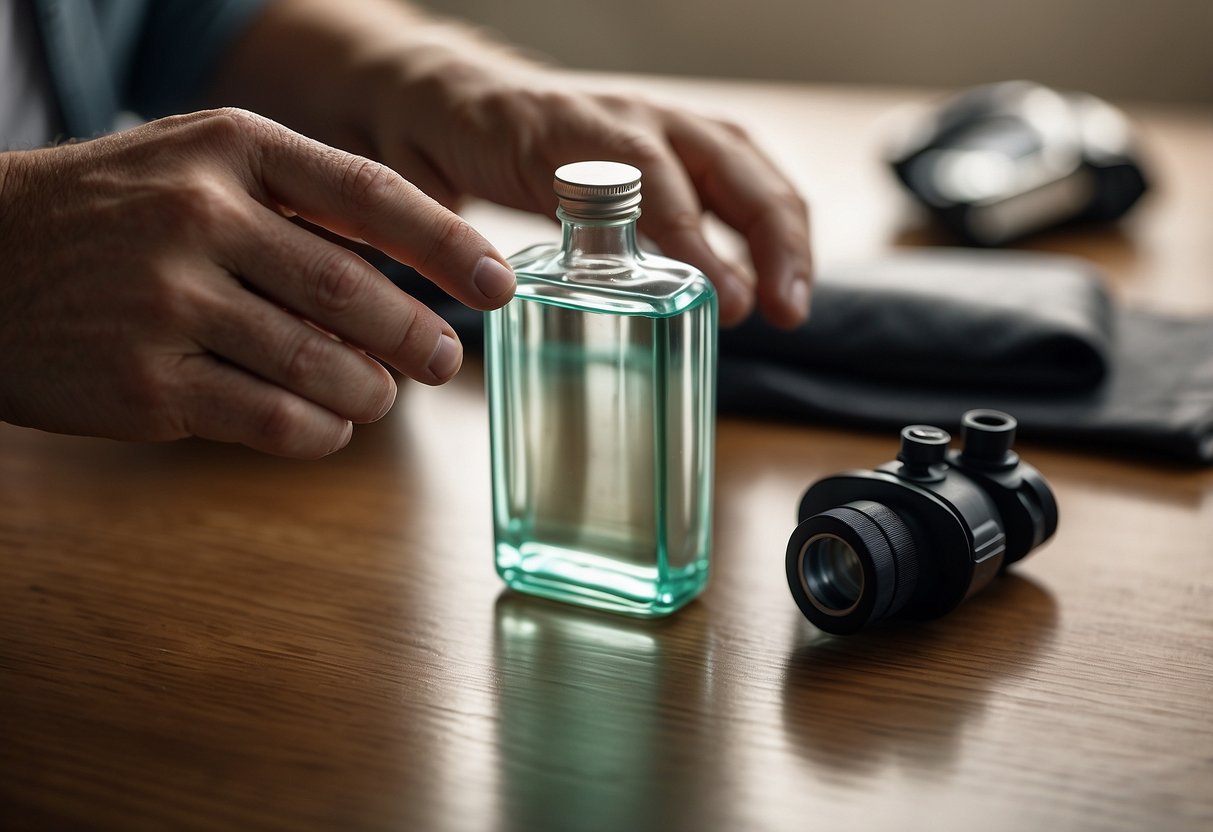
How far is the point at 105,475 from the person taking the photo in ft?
2.96

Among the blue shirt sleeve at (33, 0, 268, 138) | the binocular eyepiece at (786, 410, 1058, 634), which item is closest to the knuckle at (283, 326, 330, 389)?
the binocular eyepiece at (786, 410, 1058, 634)

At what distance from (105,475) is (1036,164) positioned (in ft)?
3.63

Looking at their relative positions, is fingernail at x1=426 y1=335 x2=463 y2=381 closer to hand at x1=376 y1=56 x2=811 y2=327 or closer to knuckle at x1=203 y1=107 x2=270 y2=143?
knuckle at x1=203 y1=107 x2=270 y2=143

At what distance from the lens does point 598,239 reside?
0.70 metres

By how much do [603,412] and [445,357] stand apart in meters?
0.11

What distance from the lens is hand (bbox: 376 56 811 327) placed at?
2.95 ft

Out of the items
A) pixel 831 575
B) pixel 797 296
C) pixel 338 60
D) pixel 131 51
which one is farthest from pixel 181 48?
pixel 831 575

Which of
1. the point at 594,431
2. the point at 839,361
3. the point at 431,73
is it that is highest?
the point at 431,73

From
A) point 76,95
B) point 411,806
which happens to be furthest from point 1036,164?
point 411,806

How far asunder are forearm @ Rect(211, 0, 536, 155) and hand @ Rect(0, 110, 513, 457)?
0.39m

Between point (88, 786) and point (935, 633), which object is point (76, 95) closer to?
point (88, 786)

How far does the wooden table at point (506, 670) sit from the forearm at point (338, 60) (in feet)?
1.02

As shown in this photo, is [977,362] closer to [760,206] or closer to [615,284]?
[760,206]

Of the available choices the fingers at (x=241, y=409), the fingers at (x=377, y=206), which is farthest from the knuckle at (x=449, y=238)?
the fingers at (x=241, y=409)
